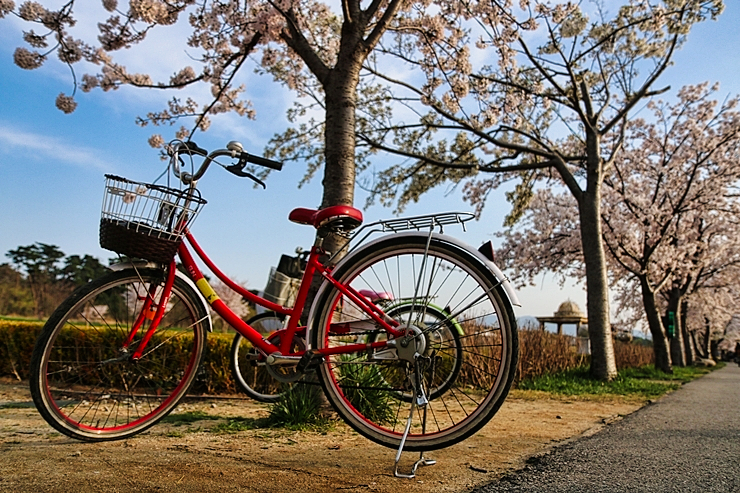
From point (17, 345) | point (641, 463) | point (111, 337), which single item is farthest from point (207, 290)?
point (17, 345)

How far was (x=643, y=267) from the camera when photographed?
14.4 m

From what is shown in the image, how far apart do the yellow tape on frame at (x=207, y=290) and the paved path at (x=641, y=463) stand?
161 cm

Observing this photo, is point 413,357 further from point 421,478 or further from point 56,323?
point 56,323

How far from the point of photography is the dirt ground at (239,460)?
2.01m

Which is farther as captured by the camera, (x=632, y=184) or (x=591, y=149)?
(x=632, y=184)

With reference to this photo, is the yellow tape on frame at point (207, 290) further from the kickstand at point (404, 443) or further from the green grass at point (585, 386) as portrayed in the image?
the green grass at point (585, 386)

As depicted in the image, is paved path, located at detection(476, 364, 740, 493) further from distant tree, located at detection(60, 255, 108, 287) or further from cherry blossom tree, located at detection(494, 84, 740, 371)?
distant tree, located at detection(60, 255, 108, 287)

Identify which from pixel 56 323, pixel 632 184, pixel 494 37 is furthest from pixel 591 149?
pixel 56 323

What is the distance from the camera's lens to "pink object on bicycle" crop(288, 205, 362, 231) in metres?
2.53

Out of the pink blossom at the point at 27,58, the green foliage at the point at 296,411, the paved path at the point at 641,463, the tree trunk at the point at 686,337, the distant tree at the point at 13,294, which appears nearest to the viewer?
the paved path at the point at 641,463

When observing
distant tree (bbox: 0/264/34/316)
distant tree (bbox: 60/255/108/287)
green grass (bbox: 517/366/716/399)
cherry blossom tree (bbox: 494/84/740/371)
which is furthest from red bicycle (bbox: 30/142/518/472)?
distant tree (bbox: 60/255/108/287)

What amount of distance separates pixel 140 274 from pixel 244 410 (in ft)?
6.47

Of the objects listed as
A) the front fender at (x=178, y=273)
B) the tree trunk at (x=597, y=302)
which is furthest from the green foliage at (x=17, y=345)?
the tree trunk at (x=597, y=302)

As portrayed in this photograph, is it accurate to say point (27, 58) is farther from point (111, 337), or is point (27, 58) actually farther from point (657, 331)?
point (657, 331)
